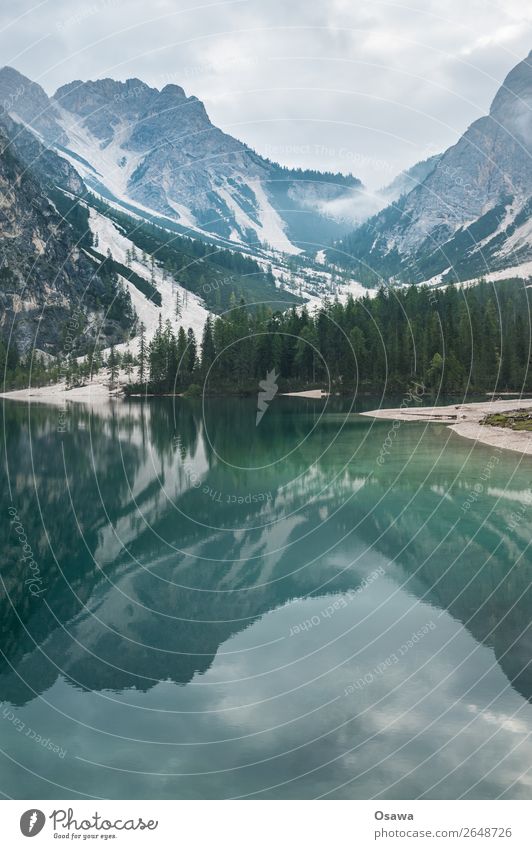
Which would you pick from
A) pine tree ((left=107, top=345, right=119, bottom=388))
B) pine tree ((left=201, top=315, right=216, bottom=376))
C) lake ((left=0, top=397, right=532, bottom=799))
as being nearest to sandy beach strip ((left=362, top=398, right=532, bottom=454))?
lake ((left=0, top=397, right=532, bottom=799))

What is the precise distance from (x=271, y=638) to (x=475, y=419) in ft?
187

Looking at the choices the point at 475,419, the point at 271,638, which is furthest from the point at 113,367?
the point at 271,638

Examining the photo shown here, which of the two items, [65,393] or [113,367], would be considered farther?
[65,393]

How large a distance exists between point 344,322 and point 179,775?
143m

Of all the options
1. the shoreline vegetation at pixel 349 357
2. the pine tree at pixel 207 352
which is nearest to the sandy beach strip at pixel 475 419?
the shoreline vegetation at pixel 349 357

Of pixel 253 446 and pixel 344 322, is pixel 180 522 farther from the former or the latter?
pixel 344 322

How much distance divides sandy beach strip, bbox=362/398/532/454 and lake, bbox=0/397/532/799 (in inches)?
477

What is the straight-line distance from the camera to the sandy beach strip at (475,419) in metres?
53.6

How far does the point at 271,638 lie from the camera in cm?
1923

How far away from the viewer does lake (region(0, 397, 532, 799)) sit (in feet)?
42.2

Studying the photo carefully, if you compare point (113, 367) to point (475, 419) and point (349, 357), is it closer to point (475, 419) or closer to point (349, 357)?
point (349, 357)

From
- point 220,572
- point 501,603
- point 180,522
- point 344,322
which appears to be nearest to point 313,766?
point 501,603

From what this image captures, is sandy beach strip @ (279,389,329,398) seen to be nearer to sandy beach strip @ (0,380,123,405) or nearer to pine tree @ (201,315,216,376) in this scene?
pine tree @ (201,315,216,376)

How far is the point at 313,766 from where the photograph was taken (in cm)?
1273
